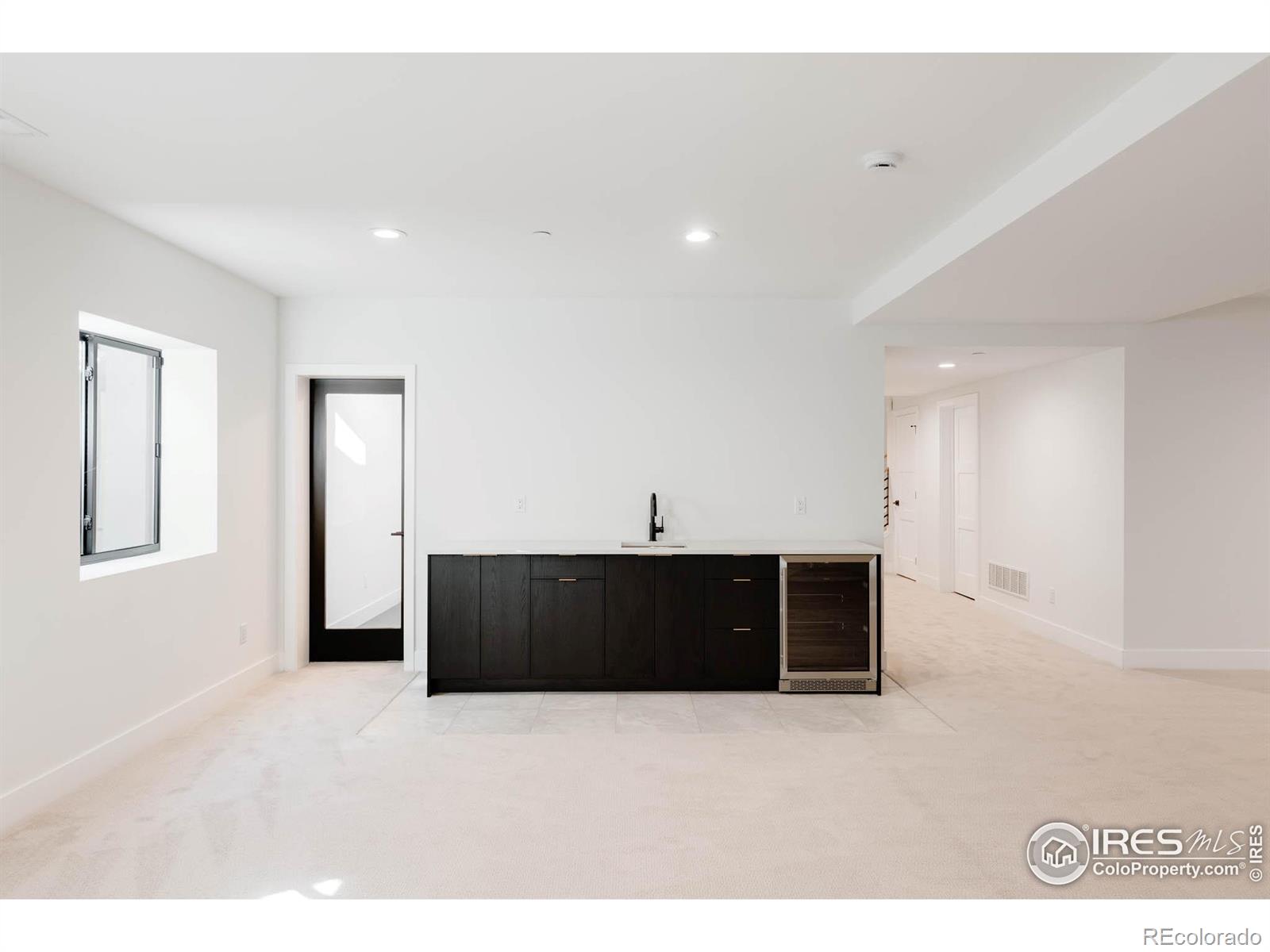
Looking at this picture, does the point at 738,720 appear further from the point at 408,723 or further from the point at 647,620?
the point at 408,723

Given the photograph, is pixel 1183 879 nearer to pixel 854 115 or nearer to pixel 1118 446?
pixel 854 115

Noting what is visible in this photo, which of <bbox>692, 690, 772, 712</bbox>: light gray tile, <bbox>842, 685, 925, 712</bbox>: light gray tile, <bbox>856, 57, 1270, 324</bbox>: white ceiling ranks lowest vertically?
<bbox>842, 685, 925, 712</bbox>: light gray tile

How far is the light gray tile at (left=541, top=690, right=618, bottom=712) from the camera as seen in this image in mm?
4035

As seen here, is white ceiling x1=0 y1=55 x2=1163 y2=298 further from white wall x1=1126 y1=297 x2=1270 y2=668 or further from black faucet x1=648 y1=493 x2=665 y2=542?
white wall x1=1126 y1=297 x2=1270 y2=668

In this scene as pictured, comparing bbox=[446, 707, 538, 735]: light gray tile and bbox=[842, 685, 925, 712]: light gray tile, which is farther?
bbox=[842, 685, 925, 712]: light gray tile

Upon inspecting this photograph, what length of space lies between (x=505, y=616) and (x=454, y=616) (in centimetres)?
29

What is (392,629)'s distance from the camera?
5.03 metres

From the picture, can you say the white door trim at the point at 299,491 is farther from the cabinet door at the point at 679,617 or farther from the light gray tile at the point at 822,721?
the light gray tile at the point at 822,721

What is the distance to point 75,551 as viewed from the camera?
306cm

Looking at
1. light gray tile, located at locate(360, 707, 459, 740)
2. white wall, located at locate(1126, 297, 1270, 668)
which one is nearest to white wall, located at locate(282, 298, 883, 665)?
light gray tile, located at locate(360, 707, 459, 740)

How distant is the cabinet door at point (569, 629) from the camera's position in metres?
Result: 4.26

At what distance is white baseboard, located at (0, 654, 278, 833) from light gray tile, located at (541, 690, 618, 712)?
1797 mm

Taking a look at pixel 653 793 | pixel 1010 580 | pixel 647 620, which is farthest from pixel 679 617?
pixel 1010 580

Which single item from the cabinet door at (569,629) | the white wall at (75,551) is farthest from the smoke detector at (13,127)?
the cabinet door at (569,629)
